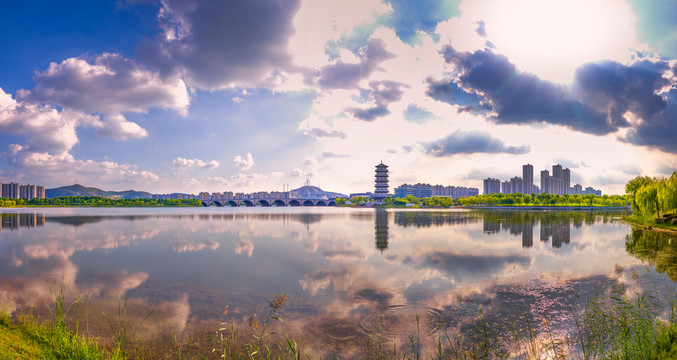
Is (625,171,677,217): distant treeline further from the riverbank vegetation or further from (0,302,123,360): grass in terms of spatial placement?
(0,302,123,360): grass

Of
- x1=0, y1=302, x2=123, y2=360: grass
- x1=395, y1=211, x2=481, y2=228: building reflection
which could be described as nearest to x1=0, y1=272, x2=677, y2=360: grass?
x1=0, y1=302, x2=123, y2=360: grass

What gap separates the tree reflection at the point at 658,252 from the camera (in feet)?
58.6

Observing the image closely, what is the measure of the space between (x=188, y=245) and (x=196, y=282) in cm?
1374

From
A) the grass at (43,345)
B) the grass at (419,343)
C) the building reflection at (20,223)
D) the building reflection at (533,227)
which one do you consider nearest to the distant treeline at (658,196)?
the building reflection at (533,227)

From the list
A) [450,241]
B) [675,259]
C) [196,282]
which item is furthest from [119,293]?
[675,259]

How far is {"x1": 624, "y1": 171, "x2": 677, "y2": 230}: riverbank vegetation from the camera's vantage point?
41.1 m

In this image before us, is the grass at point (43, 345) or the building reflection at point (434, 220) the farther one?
the building reflection at point (434, 220)

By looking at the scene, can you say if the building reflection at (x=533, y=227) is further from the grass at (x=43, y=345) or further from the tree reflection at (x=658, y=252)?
the grass at (x=43, y=345)

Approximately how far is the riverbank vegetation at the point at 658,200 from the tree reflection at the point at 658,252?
1143 cm

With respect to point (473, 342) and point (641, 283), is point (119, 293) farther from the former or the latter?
point (641, 283)

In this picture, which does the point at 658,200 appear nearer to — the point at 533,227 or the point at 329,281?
the point at 533,227

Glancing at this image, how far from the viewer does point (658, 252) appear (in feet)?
75.3

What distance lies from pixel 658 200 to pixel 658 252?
103ft

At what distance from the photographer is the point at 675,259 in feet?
65.9
